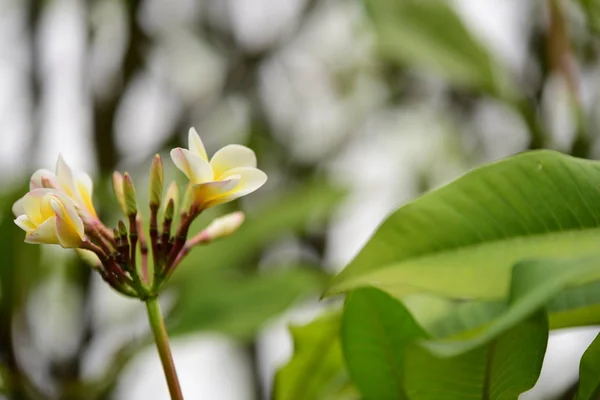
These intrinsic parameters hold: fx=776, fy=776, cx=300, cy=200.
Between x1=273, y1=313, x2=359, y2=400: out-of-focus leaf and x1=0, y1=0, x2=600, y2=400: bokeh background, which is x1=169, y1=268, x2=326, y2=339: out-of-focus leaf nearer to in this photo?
x1=0, y1=0, x2=600, y2=400: bokeh background

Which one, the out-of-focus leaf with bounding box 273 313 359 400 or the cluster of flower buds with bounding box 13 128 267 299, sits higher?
the cluster of flower buds with bounding box 13 128 267 299

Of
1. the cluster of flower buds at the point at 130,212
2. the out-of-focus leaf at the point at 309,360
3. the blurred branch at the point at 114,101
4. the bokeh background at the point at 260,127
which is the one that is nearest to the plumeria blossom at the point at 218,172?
the cluster of flower buds at the point at 130,212

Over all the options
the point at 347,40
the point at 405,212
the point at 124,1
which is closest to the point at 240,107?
the point at 124,1

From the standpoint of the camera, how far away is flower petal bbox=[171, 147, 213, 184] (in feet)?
0.98

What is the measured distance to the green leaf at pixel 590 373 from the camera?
0.93ft

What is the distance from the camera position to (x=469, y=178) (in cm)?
30

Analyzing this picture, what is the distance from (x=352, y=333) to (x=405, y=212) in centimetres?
5

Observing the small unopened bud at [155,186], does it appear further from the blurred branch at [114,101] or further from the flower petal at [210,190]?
the blurred branch at [114,101]

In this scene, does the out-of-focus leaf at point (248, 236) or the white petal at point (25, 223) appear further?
the out-of-focus leaf at point (248, 236)

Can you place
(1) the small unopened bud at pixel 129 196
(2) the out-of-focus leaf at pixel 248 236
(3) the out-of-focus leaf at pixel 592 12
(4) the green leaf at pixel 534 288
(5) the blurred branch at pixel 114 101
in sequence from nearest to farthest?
(4) the green leaf at pixel 534 288
(1) the small unopened bud at pixel 129 196
(3) the out-of-focus leaf at pixel 592 12
(2) the out-of-focus leaf at pixel 248 236
(5) the blurred branch at pixel 114 101

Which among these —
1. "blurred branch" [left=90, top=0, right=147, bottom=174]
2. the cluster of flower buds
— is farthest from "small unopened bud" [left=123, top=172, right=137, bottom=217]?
"blurred branch" [left=90, top=0, right=147, bottom=174]

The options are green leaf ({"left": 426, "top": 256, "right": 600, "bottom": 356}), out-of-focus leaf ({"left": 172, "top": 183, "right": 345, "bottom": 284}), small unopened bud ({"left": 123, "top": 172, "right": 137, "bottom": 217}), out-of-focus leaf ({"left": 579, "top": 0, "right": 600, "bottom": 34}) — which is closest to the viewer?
green leaf ({"left": 426, "top": 256, "right": 600, "bottom": 356})

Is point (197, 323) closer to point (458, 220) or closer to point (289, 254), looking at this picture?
point (458, 220)

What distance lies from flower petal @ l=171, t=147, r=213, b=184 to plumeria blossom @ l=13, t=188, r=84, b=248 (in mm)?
44
